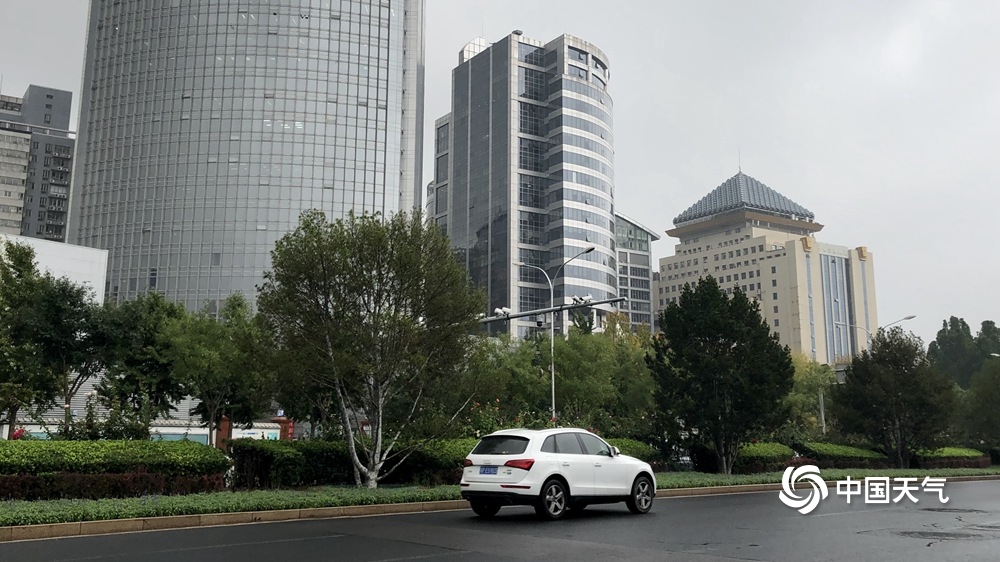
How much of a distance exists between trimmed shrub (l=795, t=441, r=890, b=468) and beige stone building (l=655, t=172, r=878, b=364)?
384 ft

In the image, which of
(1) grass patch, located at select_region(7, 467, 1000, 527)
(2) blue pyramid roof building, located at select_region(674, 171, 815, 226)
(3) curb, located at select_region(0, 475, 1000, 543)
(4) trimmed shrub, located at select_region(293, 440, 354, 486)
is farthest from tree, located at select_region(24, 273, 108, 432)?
(2) blue pyramid roof building, located at select_region(674, 171, 815, 226)

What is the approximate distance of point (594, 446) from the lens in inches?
558

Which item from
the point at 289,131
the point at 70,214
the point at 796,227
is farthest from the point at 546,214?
the point at 796,227

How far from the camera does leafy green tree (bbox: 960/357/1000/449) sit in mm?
42094

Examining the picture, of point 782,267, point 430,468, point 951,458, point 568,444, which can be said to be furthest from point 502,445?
point 782,267

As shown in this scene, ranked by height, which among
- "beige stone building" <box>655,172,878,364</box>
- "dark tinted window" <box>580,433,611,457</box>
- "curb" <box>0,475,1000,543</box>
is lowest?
"curb" <box>0,475,1000,543</box>

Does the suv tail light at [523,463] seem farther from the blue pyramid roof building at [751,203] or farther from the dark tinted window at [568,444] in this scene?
the blue pyramid roof building at [751,203]

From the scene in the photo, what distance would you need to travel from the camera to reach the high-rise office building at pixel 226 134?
3775 inches

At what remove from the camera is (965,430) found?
1714 inches

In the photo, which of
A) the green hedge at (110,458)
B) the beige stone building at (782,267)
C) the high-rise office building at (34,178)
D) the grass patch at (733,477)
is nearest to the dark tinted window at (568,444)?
the grass patch at (733,477)

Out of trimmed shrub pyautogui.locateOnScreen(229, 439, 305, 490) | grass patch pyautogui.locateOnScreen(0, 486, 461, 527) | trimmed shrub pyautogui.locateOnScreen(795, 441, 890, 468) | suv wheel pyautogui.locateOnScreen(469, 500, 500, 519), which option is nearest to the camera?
grass patch pyautogui.locateOnScreen(0, 486, 461, 527)

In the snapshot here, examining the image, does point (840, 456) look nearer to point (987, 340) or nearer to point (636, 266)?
point (987, 340)

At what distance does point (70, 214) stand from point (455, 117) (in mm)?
61785

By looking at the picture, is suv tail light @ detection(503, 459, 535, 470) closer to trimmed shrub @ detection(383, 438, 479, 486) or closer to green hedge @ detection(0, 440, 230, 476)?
trimmed shrub @ detection(383, 438, 479, 486)
